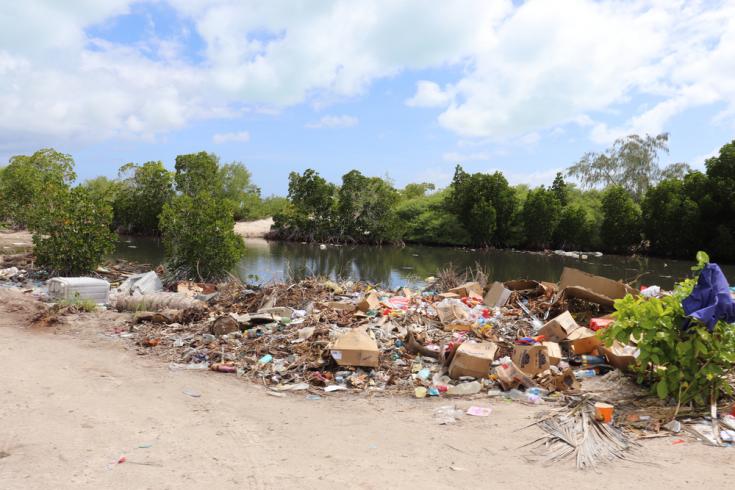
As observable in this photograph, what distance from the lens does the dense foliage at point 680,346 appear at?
407cm

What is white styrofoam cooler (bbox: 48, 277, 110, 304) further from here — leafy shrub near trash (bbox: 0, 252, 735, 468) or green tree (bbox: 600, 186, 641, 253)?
green tree (bbox: 600, 186, 641, 253)

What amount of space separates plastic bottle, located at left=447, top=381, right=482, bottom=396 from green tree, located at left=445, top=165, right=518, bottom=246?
34.9m

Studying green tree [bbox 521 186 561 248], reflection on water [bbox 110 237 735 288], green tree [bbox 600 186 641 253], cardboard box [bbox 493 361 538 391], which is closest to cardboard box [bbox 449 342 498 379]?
cardboard box [bbox 493 361 538 391]

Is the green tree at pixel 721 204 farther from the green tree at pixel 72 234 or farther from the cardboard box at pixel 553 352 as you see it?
the green tree at pixel 72 234

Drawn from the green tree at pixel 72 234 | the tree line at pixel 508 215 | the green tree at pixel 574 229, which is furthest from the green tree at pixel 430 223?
the green tree at pixel 72 234

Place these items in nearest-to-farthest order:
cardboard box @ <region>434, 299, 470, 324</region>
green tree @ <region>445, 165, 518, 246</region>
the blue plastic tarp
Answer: the blue plastic tarp, cardboard box @ <region>434, 299, 470, 324</region>, green tree @ <region>445, 165, 518, 246</region>

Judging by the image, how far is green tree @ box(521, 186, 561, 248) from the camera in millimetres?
37906

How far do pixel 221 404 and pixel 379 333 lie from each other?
2180 millimetres

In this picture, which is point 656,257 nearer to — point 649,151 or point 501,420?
point 649,151

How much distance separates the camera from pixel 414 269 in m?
24.9

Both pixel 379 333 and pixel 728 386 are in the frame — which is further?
pixel 379 333

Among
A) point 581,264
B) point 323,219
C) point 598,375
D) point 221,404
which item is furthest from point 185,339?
point 323,219

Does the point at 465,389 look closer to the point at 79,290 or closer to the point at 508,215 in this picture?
the point at 79,290

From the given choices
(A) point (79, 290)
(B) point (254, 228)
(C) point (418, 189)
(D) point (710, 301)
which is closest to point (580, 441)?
(D) point (710, 301)
